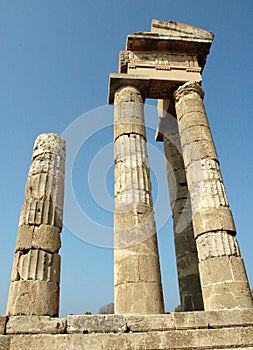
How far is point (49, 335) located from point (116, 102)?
916 centimetres

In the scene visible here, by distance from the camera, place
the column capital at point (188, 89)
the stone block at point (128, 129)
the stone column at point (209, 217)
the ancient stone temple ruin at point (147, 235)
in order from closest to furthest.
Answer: the ancient stone temple ruin at point (147, 235) < the stone column at point (209, 217) < the stone block at point (128, 129) < the column capital at point (188, 89)

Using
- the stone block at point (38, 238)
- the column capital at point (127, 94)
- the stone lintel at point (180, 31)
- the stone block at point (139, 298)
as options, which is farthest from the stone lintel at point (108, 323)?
the stone lintel at point (180, 31)

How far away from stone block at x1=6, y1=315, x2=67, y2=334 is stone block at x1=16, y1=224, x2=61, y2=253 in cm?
189

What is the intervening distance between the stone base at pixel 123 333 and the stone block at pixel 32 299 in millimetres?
380

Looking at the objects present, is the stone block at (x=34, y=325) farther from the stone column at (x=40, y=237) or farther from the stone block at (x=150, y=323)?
the stone block at (x=150, y=323)

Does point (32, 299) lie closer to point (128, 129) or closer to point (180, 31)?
point (128, 129)

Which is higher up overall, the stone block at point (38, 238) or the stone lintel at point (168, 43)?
the stone lintel at point (168, 43)

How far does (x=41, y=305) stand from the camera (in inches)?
288

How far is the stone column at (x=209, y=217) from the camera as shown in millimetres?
8203

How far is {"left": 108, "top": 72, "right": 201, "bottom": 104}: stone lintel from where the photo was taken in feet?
42.5

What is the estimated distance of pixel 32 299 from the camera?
7332 mm

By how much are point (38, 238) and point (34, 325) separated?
232cm

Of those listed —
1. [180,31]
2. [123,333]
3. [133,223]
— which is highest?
[180,31]

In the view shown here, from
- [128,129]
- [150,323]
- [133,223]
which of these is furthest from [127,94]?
[150,323]
